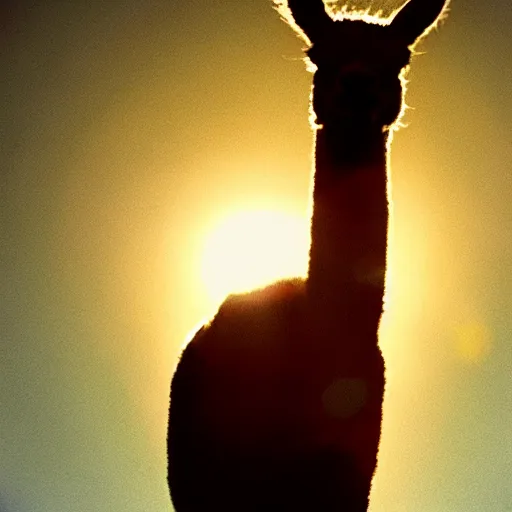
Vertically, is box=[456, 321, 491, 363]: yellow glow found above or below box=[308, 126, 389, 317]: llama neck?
below

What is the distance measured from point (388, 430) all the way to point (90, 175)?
649mm

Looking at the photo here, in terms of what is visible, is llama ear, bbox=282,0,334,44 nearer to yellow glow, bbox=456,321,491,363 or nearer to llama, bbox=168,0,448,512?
llama, bbox=168,0,448,512

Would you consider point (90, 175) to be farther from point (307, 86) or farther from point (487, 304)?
point (487, 304)

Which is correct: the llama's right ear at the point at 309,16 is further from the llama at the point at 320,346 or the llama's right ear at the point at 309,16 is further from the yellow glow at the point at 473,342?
the yellow glow at the point at 473,342

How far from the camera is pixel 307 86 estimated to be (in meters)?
1.08

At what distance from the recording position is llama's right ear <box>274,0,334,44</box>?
0.66m

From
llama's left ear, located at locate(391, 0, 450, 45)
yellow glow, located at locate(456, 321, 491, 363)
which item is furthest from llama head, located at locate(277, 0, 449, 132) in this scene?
yellow glow, located at locate(456, 321, 491, 363)

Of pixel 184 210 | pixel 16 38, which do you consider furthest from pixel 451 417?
pixel 16 38

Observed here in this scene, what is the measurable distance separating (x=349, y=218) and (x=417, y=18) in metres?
0.21

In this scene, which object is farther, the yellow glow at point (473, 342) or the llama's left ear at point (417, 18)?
the yellow glow at point (473, 342)

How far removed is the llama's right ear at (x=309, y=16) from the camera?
26.1 inches

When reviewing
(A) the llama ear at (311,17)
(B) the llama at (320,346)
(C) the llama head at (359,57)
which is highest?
(A) the llama ear at (311,17)

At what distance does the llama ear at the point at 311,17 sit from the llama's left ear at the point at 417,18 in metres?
0.07

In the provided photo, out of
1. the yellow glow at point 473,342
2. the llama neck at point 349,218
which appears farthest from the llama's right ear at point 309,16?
the yellow glow at point 473,342
